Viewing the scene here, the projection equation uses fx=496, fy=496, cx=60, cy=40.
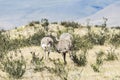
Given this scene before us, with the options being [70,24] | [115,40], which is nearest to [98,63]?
[115,40]

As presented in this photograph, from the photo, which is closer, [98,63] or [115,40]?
[98,63]

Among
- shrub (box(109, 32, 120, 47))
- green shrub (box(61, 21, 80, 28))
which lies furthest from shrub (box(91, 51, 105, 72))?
green shrub (box(61, 21, 80, 28))

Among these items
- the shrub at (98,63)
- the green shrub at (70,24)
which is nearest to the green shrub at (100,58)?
the shrub at (98,63)

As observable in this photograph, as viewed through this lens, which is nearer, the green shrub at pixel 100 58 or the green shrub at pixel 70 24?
the green shrub at pixel 100 58

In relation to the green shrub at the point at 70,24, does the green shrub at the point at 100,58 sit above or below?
below

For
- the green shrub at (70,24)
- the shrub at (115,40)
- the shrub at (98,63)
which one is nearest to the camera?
the shrub at (98,63)

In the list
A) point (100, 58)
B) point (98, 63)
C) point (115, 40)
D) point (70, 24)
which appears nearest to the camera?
point (98, 63)

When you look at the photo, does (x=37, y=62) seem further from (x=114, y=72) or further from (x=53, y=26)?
(x=53, y=26)

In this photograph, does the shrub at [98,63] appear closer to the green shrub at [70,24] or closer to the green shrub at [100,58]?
the green shrub at [100,58]

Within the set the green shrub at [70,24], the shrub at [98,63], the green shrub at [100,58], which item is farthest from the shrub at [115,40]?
the green shrub at [70,24]

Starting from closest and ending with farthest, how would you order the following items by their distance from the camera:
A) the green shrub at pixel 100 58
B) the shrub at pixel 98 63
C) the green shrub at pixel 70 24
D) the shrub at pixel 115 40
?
the shrub at pixel 98 63 < the green shrub at pixel 100 58 < the shrub at pixel 115 40 < the green shrub at pixel 70 24

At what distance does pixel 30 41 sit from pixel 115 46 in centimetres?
481

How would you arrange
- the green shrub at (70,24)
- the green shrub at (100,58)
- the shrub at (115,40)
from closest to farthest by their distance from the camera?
the green shrub at (100,58) → the shrub at (115,40) → the green shrub at (70,24)

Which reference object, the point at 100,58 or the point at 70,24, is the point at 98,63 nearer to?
the point at 100,58
